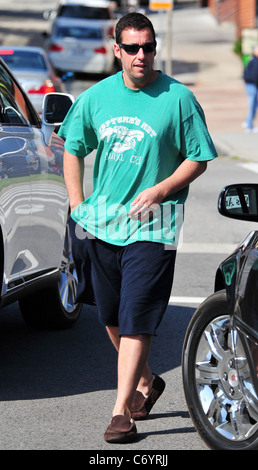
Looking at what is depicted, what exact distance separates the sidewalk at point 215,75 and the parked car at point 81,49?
278 cm

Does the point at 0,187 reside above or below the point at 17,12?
above

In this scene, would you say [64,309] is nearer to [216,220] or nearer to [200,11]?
[216,220]

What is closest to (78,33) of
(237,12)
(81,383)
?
(237,12)

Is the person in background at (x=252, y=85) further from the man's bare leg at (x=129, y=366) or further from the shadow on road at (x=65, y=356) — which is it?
the man's bare leg at (x=129, y=366)

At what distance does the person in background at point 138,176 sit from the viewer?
4.76 m

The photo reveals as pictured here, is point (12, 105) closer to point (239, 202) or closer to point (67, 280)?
point (67, 280)

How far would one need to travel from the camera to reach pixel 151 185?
15.8 ft

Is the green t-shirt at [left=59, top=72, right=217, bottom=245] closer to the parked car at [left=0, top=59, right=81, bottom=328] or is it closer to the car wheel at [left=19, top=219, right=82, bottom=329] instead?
the parked car at [left=0, top=59, right=81, bottom=328]

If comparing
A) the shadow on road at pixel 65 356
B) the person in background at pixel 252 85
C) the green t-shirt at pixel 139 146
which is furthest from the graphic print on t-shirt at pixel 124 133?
the person in background at pixel 252 85

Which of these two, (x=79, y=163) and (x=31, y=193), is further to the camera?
(x=31, y=193)

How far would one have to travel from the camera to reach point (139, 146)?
4.75m

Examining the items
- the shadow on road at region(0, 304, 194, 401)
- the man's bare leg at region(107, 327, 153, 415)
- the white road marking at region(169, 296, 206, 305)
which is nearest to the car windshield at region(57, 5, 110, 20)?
the white road marking at region(169, 296, 206, 305)

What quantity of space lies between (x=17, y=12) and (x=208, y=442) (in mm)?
59856

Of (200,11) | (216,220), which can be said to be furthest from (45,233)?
(200,11)
